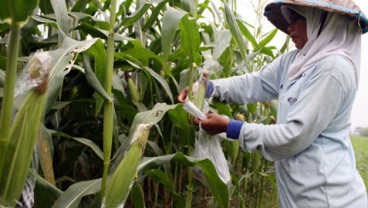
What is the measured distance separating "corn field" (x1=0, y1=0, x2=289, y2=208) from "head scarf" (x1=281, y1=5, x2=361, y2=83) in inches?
9.2

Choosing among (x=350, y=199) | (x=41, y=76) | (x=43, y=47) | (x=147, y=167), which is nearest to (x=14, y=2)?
(x=41, y=76)

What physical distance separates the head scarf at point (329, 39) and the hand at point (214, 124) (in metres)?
0.31

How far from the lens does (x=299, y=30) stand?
1.45 metres

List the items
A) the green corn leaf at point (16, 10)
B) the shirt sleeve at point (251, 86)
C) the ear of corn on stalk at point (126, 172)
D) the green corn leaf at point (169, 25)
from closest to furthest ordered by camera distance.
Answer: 1. the green corn leaf at point (16, 10)
2. the ear of corn on stalk at point (126, 172)
3. the green corn leaf at point (169, 25)
4. the shirt sleeve at point (251, 86)

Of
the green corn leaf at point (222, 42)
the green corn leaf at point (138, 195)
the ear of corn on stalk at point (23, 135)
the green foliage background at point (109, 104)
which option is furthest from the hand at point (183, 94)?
the ear of corn on stalk at point (23, 135)

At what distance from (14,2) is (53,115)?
2.83 feet

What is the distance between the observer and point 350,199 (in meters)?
1.37

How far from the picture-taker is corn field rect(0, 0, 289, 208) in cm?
62

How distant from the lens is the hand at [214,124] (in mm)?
1307

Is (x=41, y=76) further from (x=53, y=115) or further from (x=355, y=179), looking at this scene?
(x=355, y=179)

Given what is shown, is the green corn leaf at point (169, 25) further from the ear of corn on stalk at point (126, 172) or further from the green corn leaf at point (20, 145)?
the green corn leaf at point (20, 145)

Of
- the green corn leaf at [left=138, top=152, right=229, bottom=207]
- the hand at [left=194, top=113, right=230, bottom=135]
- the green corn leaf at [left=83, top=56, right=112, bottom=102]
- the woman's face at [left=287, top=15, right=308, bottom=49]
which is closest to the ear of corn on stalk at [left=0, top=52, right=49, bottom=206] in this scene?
the green corn leaf at [left=83, top=56, right=112, bottom=102]

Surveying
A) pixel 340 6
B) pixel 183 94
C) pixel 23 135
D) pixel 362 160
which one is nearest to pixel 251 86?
pixel 183 94

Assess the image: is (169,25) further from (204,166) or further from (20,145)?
(20,145)
